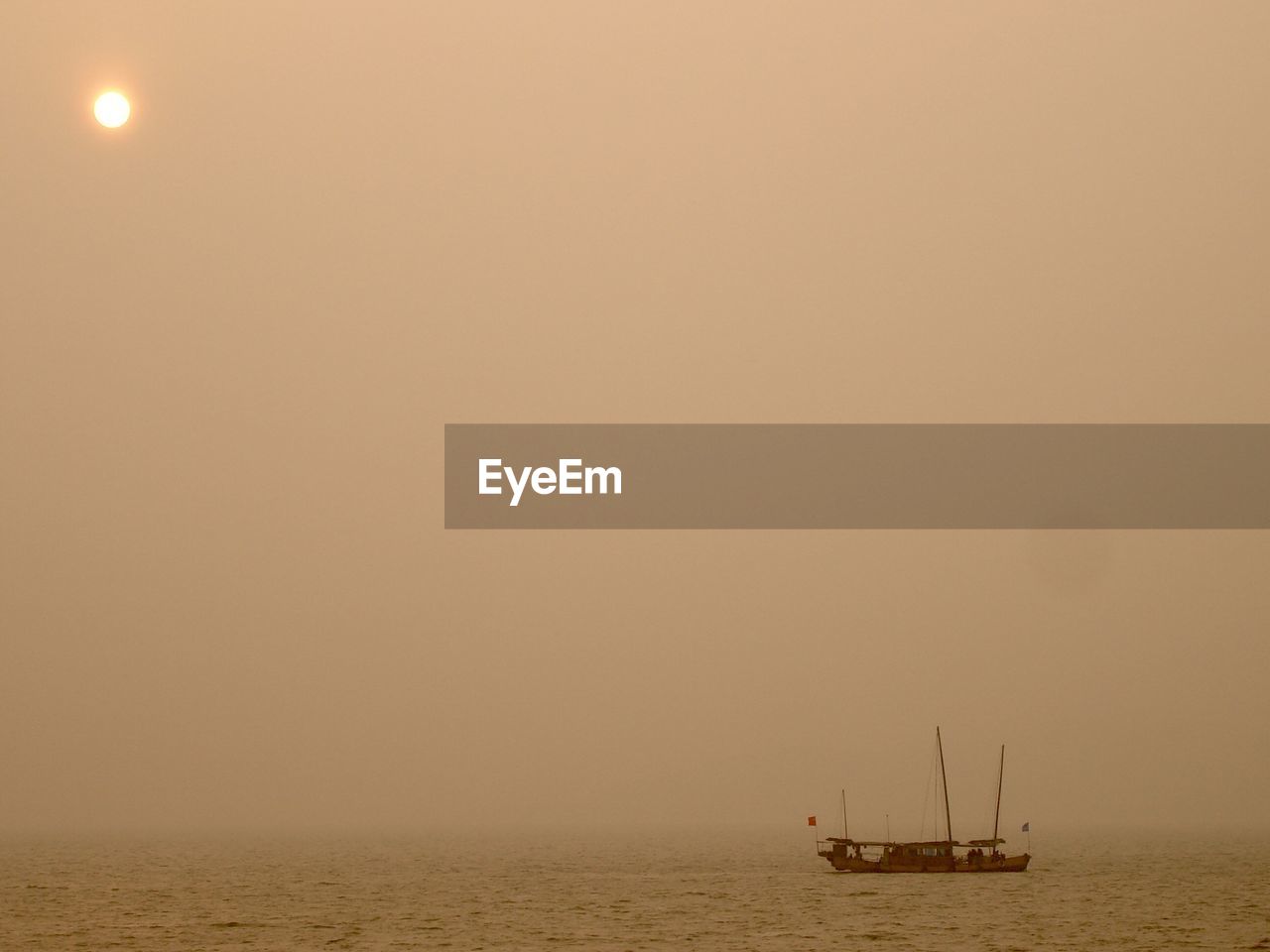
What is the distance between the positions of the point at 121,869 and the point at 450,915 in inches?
3098

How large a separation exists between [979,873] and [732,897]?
4157 cm

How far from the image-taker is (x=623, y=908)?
3922 inches

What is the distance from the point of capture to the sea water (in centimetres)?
7662

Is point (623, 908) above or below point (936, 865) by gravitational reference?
below

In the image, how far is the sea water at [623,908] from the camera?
251 ft

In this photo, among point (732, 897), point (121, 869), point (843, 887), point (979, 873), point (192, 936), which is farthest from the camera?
point (121, 869)

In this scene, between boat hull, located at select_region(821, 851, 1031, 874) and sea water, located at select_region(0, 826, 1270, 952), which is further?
boat hull, located at select_region(821, 851, 1031, 874)

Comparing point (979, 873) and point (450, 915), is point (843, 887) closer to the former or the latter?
point (979, 873)

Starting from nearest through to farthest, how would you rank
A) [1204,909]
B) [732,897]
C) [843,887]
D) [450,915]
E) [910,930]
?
[910,930] < [450,915] < [1204,909] < [732,897] < [843,887]

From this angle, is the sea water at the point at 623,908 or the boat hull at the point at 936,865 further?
the boat hull at the point at 936,865

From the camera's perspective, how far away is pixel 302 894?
373ft

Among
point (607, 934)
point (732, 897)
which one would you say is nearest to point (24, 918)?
point (607, 934)

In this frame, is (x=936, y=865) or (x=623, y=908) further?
(x=936, y=865)

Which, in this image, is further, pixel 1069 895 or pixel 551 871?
pixel 551 871
